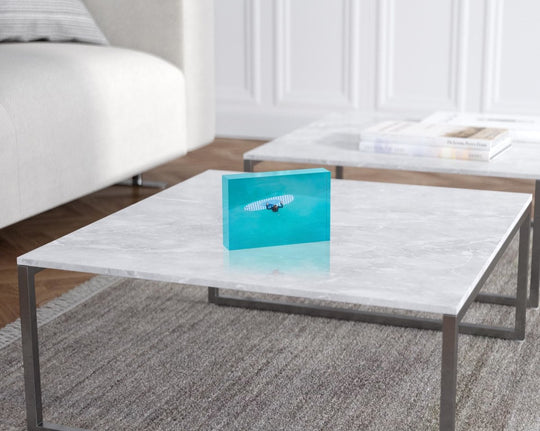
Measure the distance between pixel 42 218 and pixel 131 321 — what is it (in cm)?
90

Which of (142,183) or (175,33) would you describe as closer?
(175,33)

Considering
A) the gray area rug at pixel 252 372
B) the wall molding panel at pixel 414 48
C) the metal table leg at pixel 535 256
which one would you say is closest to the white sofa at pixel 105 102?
the gray area rug at pixel 252 372

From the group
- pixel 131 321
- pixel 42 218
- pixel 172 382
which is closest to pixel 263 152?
pixel 131 321

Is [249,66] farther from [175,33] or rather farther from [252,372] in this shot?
[252,372]

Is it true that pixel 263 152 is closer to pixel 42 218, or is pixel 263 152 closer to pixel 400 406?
pixel 400 406

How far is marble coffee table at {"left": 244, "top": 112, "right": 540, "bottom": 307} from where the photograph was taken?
1839 millimetres

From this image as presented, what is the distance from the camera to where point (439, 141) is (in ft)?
6.42

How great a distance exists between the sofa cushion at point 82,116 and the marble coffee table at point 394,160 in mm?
600

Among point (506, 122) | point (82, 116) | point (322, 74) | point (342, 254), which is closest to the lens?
point (342, 254)

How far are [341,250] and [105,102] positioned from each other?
53.3 inches

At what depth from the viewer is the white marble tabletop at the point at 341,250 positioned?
1.20m

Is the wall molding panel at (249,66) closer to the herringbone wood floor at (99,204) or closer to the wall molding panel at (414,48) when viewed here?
the herringbone wood floor at (99,204)

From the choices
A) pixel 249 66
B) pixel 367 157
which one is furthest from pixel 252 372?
pixel 249 66

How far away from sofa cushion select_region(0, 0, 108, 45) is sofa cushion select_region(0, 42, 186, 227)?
2.2 inches
